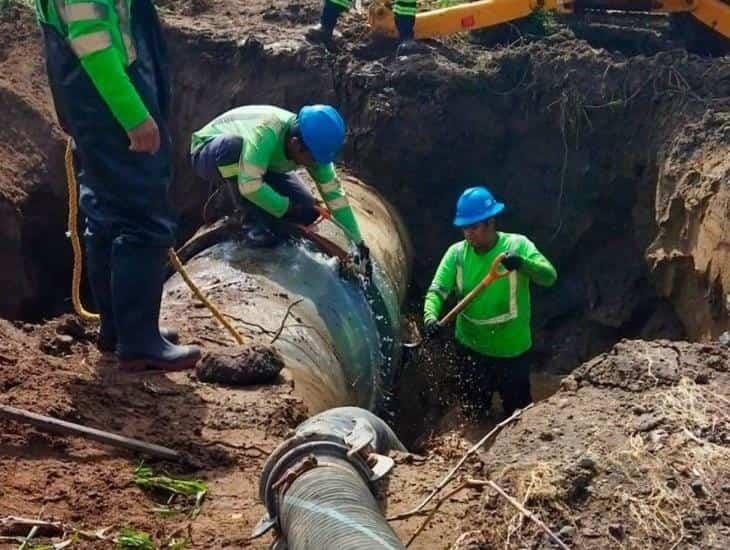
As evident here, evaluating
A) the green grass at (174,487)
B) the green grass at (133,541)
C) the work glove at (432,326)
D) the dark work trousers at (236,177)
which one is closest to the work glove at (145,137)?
the green grass at (174,487)

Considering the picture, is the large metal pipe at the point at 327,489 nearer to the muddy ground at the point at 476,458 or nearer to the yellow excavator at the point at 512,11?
the muddy ground at the point at 476,458

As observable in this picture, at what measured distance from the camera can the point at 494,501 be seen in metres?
3.38

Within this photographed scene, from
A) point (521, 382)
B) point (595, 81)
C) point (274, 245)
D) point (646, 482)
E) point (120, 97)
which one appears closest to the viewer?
point (646, 482)

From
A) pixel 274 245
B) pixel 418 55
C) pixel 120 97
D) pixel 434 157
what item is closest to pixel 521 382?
pixel 274 245

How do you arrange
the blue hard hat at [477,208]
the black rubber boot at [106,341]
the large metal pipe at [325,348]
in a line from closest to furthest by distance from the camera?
the large metal pipe at [325,348], the black rubber boot at [106,341], the blue hard hat at [477,208]

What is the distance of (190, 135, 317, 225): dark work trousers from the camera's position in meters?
6.12

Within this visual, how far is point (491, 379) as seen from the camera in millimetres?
6879

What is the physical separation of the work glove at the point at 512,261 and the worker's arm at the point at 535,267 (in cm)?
5

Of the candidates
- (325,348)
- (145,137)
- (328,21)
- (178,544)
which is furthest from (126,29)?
(328,21)

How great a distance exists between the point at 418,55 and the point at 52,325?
179 inches

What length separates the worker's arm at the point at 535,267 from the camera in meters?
6.31

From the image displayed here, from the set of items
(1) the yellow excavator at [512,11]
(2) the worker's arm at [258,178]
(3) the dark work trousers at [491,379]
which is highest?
(1) the yellow excavator at [512,11]

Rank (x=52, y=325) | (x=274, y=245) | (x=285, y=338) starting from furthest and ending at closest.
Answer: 1. (x=274, y=245)
2. (x=285, y=338)
3. (x=52, y=325)

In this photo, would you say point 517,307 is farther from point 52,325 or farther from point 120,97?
point 120,97
